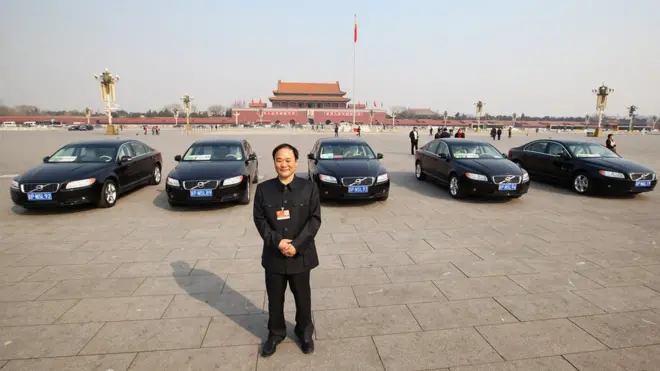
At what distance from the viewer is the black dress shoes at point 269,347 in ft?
8.27

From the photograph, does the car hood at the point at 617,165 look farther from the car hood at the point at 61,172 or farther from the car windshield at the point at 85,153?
the car windshield at the point at 85,153

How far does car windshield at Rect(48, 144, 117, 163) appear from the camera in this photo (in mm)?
7344

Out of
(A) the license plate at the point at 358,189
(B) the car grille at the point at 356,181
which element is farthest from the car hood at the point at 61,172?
(A) the license plate at the point at 358,189

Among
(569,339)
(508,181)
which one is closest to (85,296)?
(569,339)

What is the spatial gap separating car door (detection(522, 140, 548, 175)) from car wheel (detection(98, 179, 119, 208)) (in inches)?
411

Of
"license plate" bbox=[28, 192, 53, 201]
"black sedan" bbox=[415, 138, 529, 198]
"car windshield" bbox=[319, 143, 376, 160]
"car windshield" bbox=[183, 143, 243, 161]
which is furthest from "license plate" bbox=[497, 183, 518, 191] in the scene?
"license plate" bbox=[28, 192, 53, 201]

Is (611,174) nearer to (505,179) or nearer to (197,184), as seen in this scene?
(505,179)

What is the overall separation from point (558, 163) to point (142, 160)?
10.5 metres

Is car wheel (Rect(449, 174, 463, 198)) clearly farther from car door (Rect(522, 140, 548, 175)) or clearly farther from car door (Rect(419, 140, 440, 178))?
car door (Rect(522, 140, 548, 175))

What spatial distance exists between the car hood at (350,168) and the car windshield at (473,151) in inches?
84.7

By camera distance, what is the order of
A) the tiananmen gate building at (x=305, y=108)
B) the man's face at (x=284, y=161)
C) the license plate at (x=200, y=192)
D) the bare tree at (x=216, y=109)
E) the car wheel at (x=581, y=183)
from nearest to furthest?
the man's face at (x=284, y=161) < the license plate at (x=200, y=192) < the car wheel at (x=581, y=183) < the tiananmen gate building at (x=305, y=108) < the bare tree at (x=216, y=109)

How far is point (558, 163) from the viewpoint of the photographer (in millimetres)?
9008

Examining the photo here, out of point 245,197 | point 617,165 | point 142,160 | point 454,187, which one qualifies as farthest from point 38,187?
point 617,165

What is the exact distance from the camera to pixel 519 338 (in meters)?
2.79
